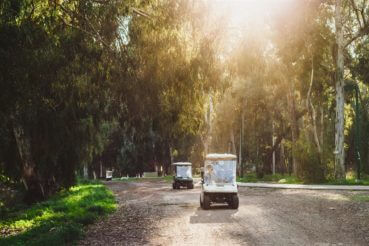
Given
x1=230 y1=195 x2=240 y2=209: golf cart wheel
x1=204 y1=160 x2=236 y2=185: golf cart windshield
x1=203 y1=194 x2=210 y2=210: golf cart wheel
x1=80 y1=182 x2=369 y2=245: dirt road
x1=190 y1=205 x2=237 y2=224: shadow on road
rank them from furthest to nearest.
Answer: x1=204 y1=160 x2=236 y2=185: golf cart windshield
x1=203 y1=194 x2=210 y2=210: golf cart wheel
x1=230 y1=195 x2=240 y2=209: golf cart wheel
x1=190 y1=205 x2=237 y2=224: shadow on road
x1=80 y1=182 x2=369 y2=245: dirt road

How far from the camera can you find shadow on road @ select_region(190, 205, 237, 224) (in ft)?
57.7

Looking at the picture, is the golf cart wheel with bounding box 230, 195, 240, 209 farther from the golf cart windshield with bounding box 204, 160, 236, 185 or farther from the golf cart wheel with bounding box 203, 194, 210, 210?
the golf cart wheel with bounding box 203, 194, 210, 210

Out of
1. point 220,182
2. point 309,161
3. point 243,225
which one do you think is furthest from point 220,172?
point 309,161

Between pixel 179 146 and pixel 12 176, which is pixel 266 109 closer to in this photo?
pixel 179 146

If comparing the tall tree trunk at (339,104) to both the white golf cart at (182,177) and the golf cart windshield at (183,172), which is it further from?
the golf cart windshield at (183,172)

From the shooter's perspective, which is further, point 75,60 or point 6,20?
point 75,60

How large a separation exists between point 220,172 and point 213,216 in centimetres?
381

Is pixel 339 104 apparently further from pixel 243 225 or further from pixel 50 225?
pixel 50 225

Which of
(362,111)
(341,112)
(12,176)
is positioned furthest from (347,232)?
(362,111)

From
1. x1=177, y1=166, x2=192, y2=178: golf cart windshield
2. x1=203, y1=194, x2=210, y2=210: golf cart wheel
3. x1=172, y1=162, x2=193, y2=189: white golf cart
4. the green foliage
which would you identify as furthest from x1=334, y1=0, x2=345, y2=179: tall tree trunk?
x1=203, y1=194, x2=210, y2=210: golf cart wheel

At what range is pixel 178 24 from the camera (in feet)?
48.4

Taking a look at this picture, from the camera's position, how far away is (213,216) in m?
19.3

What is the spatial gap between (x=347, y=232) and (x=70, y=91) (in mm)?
9279

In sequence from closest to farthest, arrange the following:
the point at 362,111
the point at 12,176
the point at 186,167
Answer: the point at 12,176
the point at 186,167
the point at 362,111
